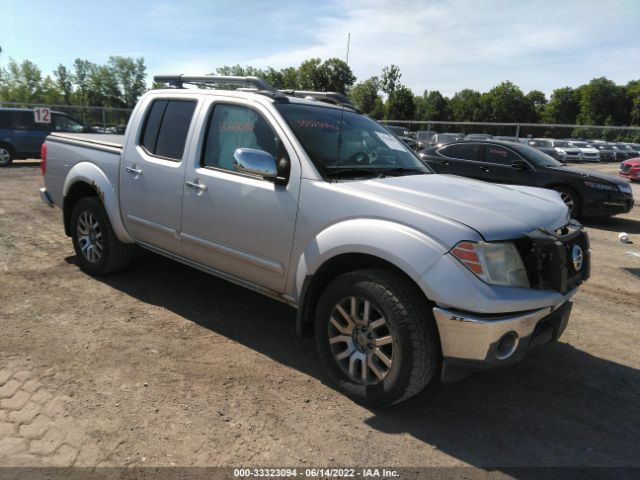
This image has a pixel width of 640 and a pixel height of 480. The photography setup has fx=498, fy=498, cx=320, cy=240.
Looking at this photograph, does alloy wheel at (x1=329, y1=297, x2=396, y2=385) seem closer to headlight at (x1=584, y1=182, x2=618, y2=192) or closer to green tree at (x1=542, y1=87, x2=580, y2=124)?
headlight at (x1=584, y1=182, x2=618, y2=192)

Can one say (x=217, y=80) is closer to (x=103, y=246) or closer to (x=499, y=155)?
(x=103, y=246)

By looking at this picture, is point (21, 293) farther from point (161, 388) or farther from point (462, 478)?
point (462, 478)

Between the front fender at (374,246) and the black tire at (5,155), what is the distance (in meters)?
16.8

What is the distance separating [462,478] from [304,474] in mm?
803

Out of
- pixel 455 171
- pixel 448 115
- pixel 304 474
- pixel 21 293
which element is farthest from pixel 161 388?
pixel 448 115

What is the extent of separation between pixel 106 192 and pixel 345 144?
8.18ft

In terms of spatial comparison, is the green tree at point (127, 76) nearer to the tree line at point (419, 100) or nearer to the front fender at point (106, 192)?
the tree line at point (419, 100)

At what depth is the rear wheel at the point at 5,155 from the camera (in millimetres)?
16375

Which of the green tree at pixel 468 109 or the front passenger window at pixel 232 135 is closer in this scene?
the front passenger window at pixel 232 135

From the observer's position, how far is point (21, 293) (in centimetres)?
477

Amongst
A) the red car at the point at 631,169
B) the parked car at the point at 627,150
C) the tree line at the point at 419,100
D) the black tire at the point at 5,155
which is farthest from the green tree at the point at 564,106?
the black tire at the point at 5,155

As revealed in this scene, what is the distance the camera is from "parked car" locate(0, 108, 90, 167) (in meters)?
16.4

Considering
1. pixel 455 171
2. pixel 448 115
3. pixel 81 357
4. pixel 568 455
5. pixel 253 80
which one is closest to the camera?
pixel 568 455

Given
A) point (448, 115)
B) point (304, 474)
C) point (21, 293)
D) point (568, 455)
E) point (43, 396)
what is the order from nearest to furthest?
1. point (304, 474)
2. point (568, 455)
3. point (43, 396)
4. point (21, 293)
5. point (448, 115)
